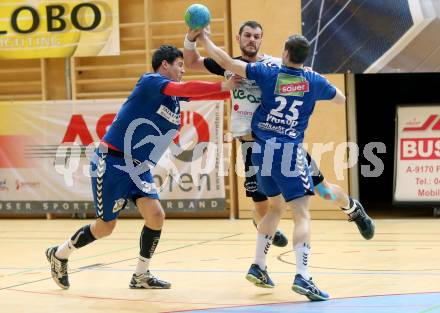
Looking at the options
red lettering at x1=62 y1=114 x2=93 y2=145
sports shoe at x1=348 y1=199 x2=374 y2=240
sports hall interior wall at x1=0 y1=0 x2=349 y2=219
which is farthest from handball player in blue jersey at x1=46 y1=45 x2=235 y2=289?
red lettering at x1=62 y1=114 x2=93 y2=145

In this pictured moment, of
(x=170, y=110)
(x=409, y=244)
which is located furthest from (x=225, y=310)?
(x=409, y=244)

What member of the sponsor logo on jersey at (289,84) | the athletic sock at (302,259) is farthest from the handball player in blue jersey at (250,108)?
the athletic sock at (302,259)

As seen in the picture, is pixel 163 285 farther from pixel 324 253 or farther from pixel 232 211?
pixel 232 211

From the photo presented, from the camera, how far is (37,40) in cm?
1467

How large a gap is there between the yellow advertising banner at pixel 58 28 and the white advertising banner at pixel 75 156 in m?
0.86

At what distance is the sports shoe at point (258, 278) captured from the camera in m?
7.05

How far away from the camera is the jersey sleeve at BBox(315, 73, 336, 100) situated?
6711 millimetres

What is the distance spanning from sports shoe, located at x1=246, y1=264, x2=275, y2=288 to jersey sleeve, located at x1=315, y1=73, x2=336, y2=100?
1.50 m

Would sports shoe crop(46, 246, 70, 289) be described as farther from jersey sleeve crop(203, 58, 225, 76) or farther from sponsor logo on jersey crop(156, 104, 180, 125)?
jersey sleeve crop(203, 58, 225, 76)

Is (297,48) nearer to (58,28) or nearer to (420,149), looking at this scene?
(420,149)

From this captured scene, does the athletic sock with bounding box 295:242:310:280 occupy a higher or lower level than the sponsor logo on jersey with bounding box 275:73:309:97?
lower

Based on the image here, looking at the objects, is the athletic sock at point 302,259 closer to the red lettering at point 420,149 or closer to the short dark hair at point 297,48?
the short dark hair at point 297,48

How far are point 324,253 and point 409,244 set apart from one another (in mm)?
1247

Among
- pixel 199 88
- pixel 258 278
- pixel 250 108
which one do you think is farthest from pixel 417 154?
pixel 199 88
